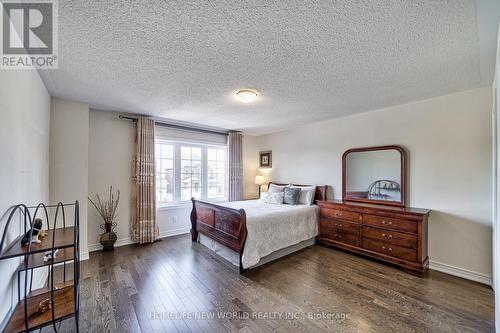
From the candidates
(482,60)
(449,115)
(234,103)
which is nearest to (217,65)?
(234,103)

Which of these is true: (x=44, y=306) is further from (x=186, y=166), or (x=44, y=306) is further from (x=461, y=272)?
(x=461, y=272)

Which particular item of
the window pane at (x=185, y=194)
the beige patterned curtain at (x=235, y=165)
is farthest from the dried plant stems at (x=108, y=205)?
the beige patterned curtain at (x=235, y=165)

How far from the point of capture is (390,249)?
9.75ft

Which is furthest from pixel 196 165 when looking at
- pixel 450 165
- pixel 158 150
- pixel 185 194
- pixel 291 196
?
pixel 450 165

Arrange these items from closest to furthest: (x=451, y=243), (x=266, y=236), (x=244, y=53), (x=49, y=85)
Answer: (x=244, y=53), (x=49, y=85), (x=451, y=243), (x=266, y=236)

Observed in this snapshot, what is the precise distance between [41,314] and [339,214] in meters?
3.68

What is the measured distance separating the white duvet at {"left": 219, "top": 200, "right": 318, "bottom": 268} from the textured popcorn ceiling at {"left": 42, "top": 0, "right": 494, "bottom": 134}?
1763 mm

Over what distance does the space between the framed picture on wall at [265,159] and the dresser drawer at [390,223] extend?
279 centimetres

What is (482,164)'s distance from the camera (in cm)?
262

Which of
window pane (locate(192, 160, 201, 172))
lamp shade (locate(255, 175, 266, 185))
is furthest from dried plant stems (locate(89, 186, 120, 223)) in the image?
lamp shade (locate(255, 175, 266, 185))

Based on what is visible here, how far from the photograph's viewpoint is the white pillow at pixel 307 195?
419 cm

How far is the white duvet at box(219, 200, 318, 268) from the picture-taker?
290cm

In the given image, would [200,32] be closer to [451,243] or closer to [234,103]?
[234,103]

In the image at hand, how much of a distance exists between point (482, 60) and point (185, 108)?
360 centimetres
